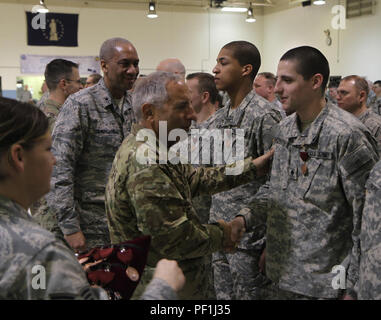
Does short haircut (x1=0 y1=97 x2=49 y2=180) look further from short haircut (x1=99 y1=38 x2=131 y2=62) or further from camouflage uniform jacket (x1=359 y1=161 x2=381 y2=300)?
short haircut (x1=99 y1=38 x2=131 y2=62)

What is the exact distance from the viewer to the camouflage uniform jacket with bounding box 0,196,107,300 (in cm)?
106

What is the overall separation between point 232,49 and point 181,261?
161cm

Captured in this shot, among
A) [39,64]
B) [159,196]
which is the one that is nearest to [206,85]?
[159,196]

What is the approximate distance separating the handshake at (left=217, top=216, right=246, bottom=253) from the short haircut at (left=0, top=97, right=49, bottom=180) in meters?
1.02

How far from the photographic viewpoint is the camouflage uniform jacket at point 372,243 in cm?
159

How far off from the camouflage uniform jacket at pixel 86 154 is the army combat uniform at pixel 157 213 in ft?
3.05

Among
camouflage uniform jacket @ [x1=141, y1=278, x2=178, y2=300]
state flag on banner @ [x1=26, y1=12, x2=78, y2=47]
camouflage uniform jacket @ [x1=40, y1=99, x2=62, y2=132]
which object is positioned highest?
state flag on banner @ [x1=26, y1=12, x2=78, y2=47]

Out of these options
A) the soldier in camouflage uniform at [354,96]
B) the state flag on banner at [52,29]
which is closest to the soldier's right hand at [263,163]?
the soldier in camouflage uniform at [354,96]

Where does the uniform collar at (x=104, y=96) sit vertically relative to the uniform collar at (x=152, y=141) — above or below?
above

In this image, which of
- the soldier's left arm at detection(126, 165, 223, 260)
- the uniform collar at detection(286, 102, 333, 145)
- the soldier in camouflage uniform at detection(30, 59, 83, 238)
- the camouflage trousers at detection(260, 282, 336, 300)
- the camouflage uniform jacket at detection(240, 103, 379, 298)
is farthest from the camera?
the soldier in camouflage uniform at detection(30, 59, 83, 238)

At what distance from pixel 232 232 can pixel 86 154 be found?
122 cm

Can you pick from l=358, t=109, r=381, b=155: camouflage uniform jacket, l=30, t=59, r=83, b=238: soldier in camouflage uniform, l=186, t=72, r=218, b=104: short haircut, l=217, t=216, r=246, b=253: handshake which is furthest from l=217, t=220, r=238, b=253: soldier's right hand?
l=358, t=109, r=381, b=155: camouflage uniform jacket

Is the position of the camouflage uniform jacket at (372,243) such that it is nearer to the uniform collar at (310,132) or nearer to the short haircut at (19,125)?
the uniform collar at (310,132)
